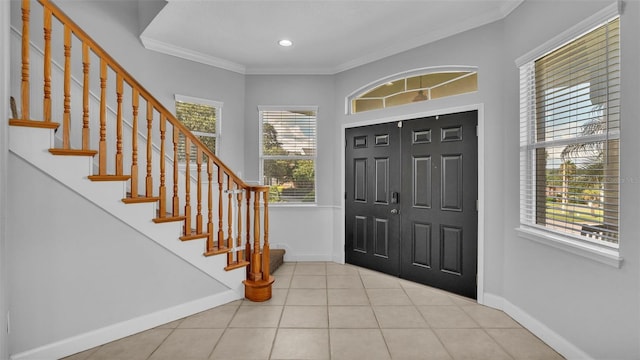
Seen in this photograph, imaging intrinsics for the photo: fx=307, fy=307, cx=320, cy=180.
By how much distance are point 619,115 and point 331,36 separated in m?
2.65

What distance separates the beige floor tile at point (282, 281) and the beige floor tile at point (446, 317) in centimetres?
148

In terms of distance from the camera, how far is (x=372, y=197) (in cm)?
410

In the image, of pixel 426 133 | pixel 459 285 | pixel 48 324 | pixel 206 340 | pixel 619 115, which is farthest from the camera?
pixel 426 133

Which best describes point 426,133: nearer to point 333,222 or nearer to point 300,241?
point 333,222

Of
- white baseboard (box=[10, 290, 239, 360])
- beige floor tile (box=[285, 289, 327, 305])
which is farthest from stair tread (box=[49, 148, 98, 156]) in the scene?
beige floor tile (box=[285, 289, 327, 305])

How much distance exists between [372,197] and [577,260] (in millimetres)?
2293

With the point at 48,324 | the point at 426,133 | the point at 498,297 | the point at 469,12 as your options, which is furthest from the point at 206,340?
the point at 469,12

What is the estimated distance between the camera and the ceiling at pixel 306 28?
2883 mm

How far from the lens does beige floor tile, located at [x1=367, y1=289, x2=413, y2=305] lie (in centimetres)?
309

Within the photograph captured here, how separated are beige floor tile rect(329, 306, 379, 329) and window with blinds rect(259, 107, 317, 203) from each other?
2021mm

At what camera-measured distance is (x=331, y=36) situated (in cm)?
348

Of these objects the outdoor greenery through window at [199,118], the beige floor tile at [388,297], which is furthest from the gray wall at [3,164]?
the beige floor tile at [388,297]

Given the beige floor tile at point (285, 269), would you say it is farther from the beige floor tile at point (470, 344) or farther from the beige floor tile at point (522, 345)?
the beige floor tile at point (522, 345)

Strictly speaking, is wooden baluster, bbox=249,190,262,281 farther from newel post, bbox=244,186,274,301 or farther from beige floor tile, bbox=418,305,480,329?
beige floor tile, bbox=418,305,480,329
